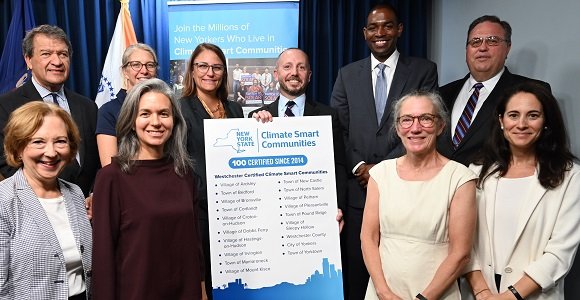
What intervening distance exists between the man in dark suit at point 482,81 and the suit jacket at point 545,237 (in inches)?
29.8

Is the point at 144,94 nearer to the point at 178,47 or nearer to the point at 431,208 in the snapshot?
the point at 431,208

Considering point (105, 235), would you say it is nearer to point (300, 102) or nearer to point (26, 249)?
point (26, 249)

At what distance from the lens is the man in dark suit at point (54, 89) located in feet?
9.75

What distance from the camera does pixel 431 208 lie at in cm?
227

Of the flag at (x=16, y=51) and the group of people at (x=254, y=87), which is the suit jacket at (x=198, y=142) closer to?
the group of people at (x=254, y=87)

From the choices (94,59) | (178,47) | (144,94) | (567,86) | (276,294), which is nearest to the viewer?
(144,94)

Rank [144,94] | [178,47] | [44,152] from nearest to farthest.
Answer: [44,152]
[144,94]
[178,47]

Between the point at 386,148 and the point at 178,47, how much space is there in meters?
2.49

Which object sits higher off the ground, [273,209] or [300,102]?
[300,102]

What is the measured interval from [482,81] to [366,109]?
2.43ft

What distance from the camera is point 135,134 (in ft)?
7.43

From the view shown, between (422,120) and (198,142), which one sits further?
(198,142)

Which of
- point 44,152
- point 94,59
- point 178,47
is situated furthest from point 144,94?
point 94,59

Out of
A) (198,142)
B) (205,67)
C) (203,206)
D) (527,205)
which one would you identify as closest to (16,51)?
(205,67)
